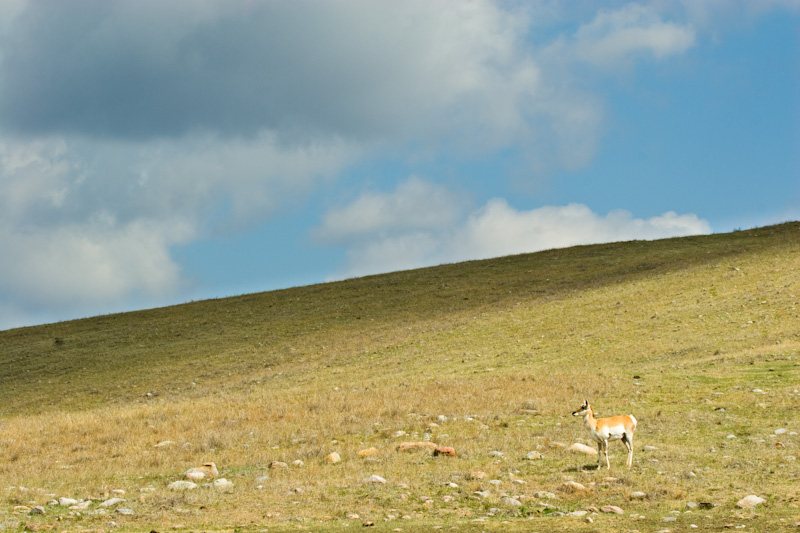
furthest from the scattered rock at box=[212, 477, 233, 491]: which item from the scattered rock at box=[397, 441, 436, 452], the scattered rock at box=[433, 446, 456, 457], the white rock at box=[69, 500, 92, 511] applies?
the scattered rock at box=[433, 446, 456, 457]

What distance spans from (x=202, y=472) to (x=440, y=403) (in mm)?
8213

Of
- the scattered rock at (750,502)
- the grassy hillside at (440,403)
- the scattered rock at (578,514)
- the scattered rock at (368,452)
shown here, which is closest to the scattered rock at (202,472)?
the grassy hillside at (440,403)

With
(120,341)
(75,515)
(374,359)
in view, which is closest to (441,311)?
(374,359)

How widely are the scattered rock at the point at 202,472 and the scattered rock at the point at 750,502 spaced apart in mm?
9007

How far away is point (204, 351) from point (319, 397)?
2008 centimetres

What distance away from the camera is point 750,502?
10266 mm

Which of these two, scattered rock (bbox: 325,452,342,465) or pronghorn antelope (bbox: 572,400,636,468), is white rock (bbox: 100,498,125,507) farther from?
pronghorn antelope (bbox: 572,400,636,468)

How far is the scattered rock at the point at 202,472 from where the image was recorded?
45.1ft

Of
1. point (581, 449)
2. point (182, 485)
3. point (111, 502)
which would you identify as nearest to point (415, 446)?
point (581, 449)

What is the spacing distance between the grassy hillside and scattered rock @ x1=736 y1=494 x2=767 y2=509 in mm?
130

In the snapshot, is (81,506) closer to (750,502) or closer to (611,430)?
(611,430)

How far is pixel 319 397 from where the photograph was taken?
2327 centimetres

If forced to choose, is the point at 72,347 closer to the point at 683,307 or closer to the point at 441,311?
the point at 441,311

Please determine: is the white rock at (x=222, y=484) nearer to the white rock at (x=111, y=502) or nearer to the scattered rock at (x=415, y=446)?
the white rock at (x=111, y=502)
